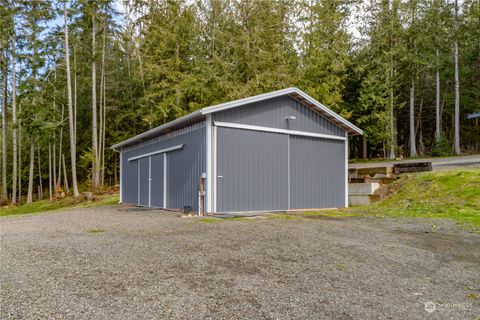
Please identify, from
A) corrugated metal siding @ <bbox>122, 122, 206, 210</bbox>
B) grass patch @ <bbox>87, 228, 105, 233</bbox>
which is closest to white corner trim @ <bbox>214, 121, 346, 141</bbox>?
corrugated metal siding @ <bbox>122, 122, 206, 210</bbox>

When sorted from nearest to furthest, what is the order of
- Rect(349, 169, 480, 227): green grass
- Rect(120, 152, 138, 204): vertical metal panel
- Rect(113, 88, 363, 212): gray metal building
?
1. Rect(349, 169, 480, 227): green grass
2. Rect(113, 88, 363, 212): gray metal building
3. Rect(120, 152, 138, 204): vertical metal panel

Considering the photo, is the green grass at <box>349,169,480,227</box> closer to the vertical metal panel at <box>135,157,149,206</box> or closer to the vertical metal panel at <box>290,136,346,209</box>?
the vertical metal panel at <box>290,136,346,209</box>

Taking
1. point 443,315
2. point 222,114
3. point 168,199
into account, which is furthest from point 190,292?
point 168,199

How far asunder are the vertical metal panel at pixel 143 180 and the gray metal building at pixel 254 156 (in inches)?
8.9

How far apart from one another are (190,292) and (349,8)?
2284 cm

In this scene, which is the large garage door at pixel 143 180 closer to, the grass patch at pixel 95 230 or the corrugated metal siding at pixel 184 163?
the corrugated metal siding at pixel 184 163

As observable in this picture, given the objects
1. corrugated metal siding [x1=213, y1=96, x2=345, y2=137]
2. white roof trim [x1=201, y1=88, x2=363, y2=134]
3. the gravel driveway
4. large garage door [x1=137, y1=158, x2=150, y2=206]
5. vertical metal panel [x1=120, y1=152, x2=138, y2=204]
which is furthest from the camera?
vertical metal panel [x1=120, y1=152, x2=138, y2=204]

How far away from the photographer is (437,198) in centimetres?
940

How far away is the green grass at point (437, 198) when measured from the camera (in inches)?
328

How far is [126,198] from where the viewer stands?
14602mm

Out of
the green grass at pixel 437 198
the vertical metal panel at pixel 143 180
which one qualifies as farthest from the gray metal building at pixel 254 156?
the green grass at pixel 437 198

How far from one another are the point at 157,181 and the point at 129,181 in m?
3.32

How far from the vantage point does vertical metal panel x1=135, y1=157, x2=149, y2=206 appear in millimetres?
12566

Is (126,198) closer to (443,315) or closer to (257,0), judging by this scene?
(257,0)
